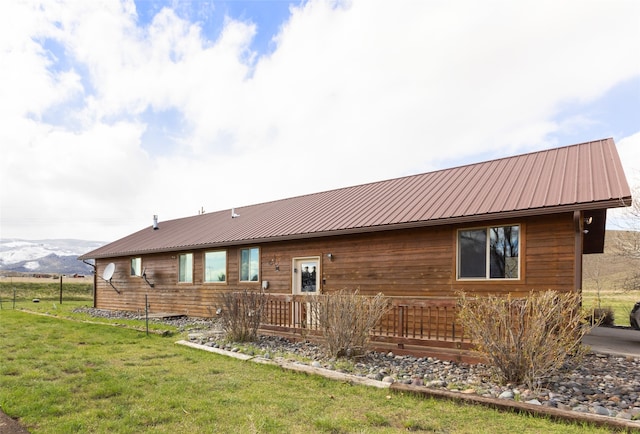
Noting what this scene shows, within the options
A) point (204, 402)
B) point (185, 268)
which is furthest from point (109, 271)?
point (204, 402)

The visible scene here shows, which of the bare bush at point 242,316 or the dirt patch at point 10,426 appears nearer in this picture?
the dirt patch at point 10,426

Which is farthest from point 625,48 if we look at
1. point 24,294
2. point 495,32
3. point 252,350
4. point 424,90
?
point 24,294

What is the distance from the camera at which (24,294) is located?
1065 inches

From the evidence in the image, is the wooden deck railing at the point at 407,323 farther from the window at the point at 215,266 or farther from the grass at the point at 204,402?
the window at the point at 215,266

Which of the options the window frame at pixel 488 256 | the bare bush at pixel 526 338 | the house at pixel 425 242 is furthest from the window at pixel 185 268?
the bare bush at pixel 526 338

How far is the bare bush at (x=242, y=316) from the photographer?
27.8 feet

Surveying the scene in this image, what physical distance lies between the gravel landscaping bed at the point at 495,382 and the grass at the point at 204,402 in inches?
26.7

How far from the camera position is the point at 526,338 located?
4934 mm

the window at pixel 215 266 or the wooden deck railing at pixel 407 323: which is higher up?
the window at pixel 215 266

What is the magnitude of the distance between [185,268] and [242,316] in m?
7.78

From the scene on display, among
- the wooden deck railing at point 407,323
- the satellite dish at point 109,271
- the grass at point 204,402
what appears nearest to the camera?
the grass at point 204,402

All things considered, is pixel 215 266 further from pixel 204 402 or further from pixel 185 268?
pixel 204 402

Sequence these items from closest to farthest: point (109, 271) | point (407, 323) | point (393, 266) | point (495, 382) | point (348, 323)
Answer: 1. point (495, 382)
2. point (348, 323)
3. point (407, 323)
4. point (393, 266)
5. point (109, 271)

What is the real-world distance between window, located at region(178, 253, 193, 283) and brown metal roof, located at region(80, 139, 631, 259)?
0.57m
